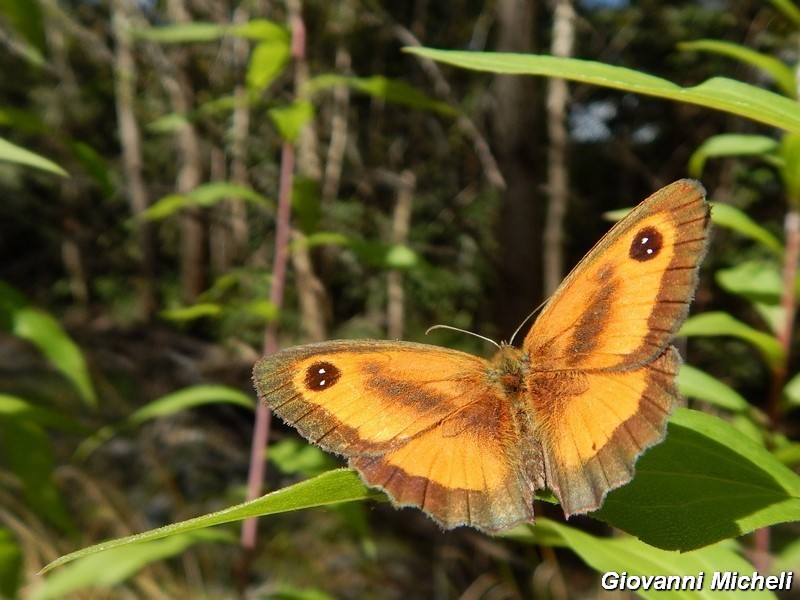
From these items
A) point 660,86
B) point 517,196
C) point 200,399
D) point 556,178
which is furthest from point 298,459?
point 556,178

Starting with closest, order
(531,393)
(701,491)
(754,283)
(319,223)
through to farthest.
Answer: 1. (701,491)
2. (531,393)
3. (754,283)
4. (319,223)

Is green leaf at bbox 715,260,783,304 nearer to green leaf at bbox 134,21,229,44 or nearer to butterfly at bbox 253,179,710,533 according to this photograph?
butterfly at bbox 253,179,710,533

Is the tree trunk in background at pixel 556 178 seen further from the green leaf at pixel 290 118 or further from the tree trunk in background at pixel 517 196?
the green leaf at pixel 290 118

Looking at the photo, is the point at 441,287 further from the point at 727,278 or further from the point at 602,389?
the point at 602,389

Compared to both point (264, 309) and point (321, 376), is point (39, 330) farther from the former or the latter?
point (321, 376)

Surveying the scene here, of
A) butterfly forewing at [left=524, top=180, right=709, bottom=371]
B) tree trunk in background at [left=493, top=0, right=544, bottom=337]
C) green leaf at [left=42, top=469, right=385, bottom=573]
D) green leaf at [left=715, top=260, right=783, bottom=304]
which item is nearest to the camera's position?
green leaf at [left=42, top=469, right=385, bottom=573]

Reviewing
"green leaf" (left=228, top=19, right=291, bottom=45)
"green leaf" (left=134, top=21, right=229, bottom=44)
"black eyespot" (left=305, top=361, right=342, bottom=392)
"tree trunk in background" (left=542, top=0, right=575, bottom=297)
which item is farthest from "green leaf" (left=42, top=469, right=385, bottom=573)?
"tree trunk in background" (left=542, top=0, right=575, bottom=297)

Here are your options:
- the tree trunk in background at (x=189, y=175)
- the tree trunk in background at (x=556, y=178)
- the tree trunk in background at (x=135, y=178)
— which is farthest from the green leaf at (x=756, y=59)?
the tree trunk in background at (x=135, y=178)
